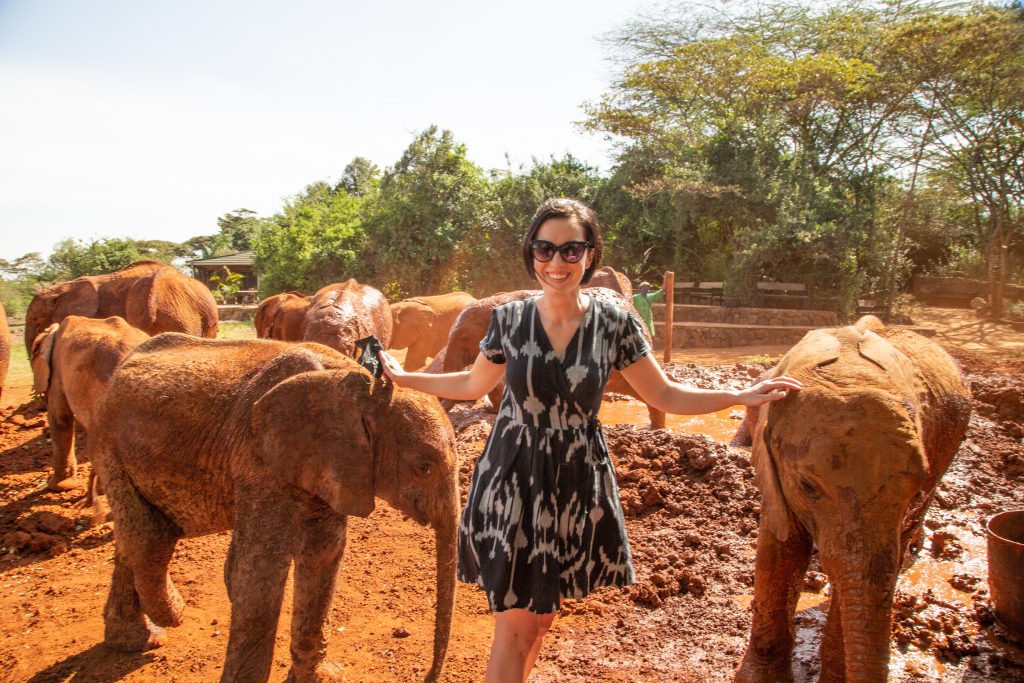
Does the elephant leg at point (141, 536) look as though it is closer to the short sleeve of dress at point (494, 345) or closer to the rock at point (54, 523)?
the short sleeve of dress at point (494, 345)

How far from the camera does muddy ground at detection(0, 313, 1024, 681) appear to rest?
4.17 metres

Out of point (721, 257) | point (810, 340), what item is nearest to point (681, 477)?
point (810, 340)

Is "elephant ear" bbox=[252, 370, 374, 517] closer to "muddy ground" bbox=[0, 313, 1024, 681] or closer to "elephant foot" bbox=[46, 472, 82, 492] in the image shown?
"muddy ground" bbox=[0, 313, 1024, 681]

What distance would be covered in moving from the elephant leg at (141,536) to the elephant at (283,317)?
21.8 feet

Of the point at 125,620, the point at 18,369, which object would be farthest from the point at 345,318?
the point at 18,369

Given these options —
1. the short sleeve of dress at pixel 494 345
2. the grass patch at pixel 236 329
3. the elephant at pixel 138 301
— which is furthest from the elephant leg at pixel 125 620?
the grass patch at pixel 236 329

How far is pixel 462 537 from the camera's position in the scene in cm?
288

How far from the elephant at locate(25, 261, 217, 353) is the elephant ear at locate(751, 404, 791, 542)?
350 inches

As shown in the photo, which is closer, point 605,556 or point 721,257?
point 605,556

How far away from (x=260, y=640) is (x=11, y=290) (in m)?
36.3

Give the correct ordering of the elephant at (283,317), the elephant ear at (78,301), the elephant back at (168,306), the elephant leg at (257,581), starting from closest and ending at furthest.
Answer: the elephant leg at (257,581) < the elephant back at (168,306) < the elephant ear at (78,301) < the elephant at (283,317)


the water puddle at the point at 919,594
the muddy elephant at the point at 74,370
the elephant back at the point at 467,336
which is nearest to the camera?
the water puddle at the point at 919,594

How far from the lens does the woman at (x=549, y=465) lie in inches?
106

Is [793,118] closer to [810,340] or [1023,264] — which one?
[1023,264]
